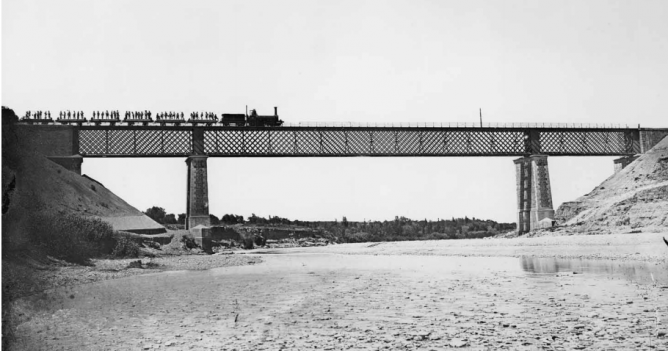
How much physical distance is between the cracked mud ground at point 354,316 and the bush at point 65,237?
15.1 ft

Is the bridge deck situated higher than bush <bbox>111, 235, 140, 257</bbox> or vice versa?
the bridge deck

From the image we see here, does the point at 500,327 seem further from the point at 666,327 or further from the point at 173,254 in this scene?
the point at 173,254

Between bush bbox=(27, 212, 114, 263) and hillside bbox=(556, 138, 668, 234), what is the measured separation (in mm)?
29859

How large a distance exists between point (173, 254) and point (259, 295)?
23.4 m

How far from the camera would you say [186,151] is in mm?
49375

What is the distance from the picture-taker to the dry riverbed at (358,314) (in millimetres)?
8828

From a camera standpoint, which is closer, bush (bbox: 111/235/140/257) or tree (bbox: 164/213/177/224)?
bush (bbox: 111/235/140/257)

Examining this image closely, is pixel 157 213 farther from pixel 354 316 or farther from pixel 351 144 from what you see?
pixel 354 316

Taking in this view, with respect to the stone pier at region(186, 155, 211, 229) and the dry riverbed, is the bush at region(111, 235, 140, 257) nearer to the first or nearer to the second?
the dry riverbed

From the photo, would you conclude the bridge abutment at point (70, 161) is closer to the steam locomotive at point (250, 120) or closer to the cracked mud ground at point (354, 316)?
the steam locomotive at point (250, 120)

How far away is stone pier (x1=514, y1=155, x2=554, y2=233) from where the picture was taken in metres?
50.5

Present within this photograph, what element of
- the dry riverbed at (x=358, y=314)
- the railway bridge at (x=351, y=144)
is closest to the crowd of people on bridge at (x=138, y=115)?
the railway bridge at (x=351, y=144)

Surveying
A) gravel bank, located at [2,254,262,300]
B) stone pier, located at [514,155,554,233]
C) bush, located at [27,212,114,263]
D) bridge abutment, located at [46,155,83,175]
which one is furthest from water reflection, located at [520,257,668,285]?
bridge abutment, located at [46,155,83,175]

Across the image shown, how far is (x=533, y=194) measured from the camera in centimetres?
5266
